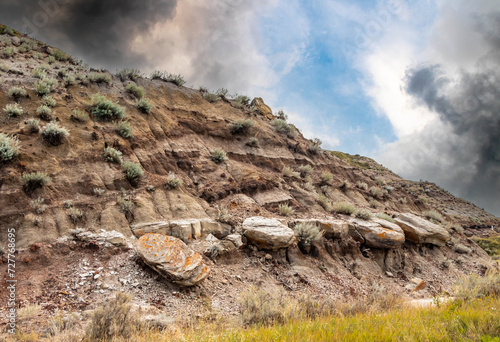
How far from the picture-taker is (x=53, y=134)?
9031 mm

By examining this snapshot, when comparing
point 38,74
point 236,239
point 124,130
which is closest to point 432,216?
point 236,239

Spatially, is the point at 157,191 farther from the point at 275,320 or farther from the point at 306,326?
the point at 306,326

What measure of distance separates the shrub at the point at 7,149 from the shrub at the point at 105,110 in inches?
151

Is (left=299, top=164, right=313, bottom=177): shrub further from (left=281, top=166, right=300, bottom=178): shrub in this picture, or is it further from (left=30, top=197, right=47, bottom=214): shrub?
(left=30, top=197, right=47, bottom=214): shrub

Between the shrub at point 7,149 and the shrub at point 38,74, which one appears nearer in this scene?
the shrub at point 7,149

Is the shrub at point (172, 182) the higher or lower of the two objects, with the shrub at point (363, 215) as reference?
lower

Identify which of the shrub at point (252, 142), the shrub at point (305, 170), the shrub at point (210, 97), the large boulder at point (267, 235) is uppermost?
the shrub at point (210, 97)

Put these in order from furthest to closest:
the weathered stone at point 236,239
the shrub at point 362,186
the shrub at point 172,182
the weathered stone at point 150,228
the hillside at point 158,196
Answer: the shrub at point 362,186, the shrub at point 172,182, the weathered stone at point 236,239, the weathered stone at point 150,228, the hillside at point 158,196

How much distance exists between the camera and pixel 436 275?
11.8m

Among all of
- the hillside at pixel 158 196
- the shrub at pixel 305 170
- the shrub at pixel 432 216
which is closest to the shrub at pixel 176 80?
the hillside at pixel 158 196

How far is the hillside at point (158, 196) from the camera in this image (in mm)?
6684

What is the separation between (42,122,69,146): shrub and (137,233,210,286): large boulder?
5560mm

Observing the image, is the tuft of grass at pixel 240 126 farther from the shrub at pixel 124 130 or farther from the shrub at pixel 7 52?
the shrub at pixel 7 52

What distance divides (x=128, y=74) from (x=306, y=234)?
14565mm
